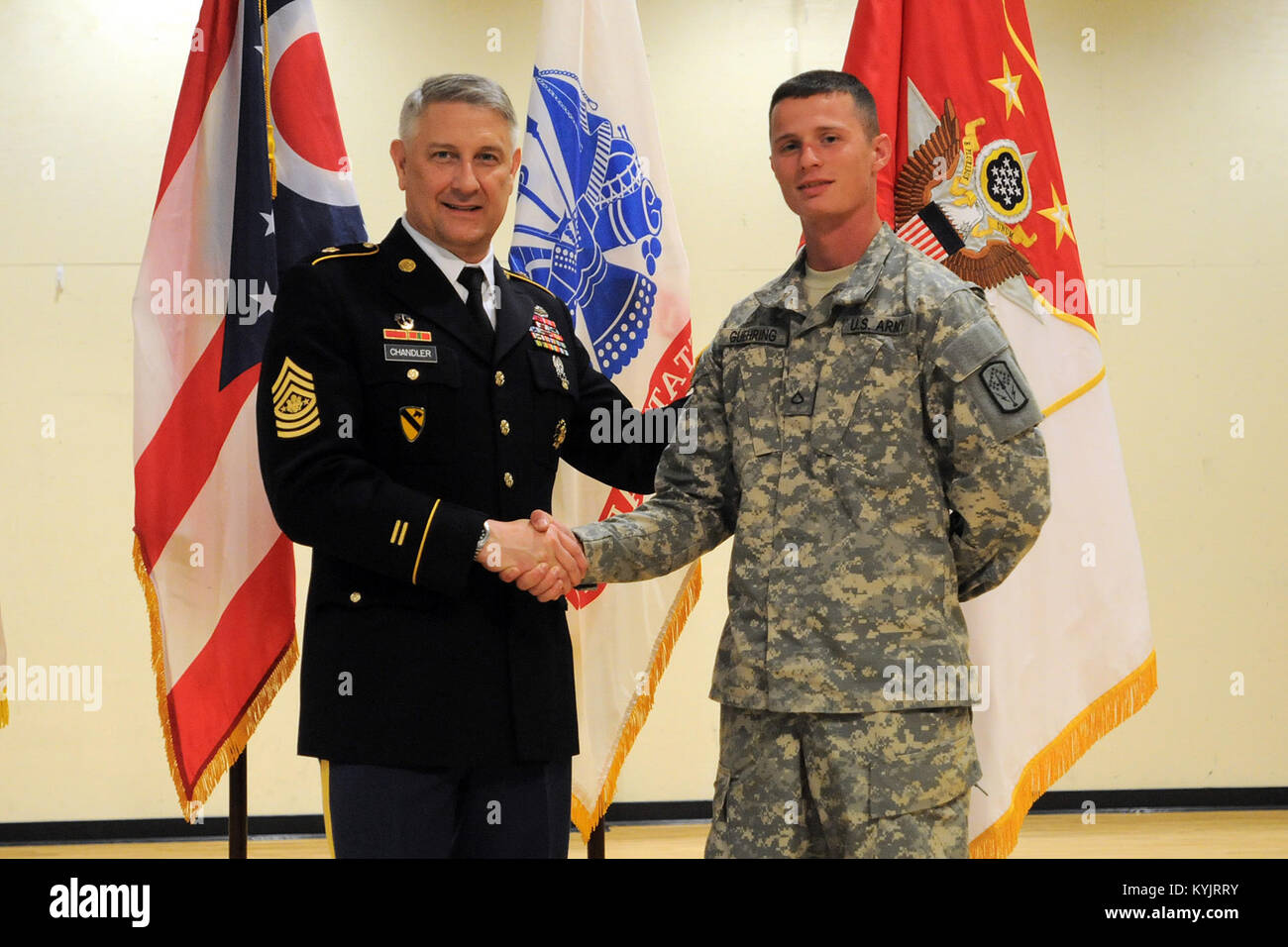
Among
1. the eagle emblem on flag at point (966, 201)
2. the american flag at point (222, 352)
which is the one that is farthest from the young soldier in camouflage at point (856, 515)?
the american flag at point (222, 352)

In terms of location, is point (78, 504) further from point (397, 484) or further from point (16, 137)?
point (397, 484)

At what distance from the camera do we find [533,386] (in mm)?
2078

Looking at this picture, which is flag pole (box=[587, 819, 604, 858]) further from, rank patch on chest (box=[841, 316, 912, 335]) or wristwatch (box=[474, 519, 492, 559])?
rank patch on chest (box=[841, 316, 912, 335])

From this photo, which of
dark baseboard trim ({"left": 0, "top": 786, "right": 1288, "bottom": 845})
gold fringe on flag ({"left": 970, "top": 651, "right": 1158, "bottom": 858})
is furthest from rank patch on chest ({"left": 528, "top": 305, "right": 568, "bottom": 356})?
dark baseboard trim ({"left": 0, "top": 786, "right": 1288, "bottom": 845})

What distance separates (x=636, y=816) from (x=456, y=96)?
314 cm

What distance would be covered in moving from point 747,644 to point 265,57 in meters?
1.81

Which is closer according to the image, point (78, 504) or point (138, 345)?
point (138, 345)

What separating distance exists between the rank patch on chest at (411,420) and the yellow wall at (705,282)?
8.52ft

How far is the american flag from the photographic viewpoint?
260 centimetres

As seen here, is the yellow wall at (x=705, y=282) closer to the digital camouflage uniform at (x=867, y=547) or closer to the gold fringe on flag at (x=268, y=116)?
the gold fringe on flag at (x=268, y=116)

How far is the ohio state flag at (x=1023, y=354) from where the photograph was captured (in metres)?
2.67

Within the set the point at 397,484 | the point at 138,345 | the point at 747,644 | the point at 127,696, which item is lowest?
the point at 127,696

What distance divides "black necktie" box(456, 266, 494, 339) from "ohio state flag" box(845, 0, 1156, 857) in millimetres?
1060
